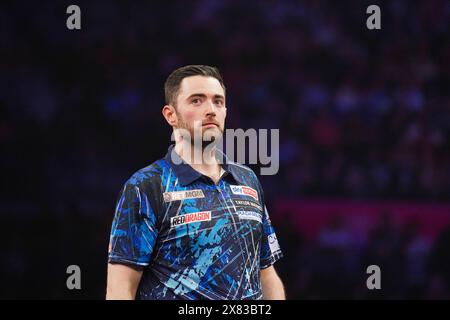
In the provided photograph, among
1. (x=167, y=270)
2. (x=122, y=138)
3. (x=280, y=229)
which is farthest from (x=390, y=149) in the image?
(x=167, y=270)

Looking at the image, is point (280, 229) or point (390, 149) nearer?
point (280, 229)

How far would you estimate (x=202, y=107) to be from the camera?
2.38 m

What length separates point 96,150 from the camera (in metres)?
6.09

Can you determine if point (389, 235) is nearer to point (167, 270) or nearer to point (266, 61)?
point (266, 61)

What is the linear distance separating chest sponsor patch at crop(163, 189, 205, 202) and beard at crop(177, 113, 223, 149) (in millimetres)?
192

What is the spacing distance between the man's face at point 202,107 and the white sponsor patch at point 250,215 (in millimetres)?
307

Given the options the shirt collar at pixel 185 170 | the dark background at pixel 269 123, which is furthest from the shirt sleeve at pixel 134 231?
the dark background at pixel 269 123

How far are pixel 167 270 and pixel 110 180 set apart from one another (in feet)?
13.0

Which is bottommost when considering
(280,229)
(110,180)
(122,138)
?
(280,229)

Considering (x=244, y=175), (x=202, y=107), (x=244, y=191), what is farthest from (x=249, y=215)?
(x=202, y=107)

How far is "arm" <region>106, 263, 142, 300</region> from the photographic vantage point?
2.16 m

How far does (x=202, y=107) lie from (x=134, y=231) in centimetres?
55

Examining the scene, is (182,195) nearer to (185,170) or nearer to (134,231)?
(185,170)

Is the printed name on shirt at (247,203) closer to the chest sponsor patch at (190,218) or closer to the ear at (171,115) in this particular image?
the chest sponsor patch at (190,218)
